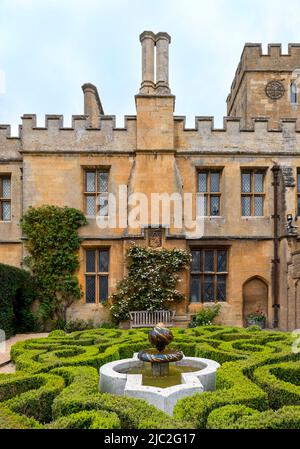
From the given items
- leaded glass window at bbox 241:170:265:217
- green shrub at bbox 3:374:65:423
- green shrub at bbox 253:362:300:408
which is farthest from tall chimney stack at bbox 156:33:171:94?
green shrub at bbox 3:374:65:423

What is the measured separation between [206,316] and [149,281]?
243 cm

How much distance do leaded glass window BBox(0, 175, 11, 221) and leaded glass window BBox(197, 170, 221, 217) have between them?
7.74 metres

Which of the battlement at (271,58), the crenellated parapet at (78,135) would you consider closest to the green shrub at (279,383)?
the crenellated parapet at (78,135)

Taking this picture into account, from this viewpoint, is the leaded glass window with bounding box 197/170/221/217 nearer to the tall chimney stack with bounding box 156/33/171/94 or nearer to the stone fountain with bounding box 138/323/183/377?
the tall chimney stack with bounding box 156/33/171/94

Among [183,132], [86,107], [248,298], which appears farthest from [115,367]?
[86,107]

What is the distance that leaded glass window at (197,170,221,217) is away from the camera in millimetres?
14958

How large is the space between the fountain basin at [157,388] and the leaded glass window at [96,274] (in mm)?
8490

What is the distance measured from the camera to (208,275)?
48.2 feet

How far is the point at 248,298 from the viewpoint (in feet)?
48.2

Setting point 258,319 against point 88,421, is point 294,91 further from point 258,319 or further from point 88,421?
point 88,421

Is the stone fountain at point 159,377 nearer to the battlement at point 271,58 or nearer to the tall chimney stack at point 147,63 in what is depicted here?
the tall chimney stack at point 147,63

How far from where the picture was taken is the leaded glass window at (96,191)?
14.8 m

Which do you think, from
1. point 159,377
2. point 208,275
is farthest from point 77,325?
point 159,377

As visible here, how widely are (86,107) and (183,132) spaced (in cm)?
552
